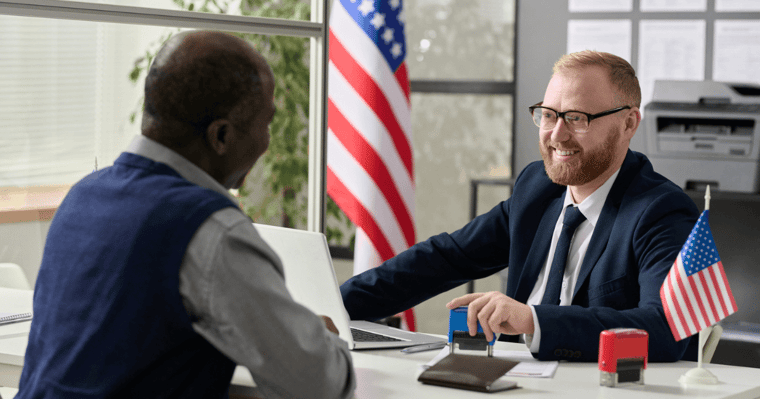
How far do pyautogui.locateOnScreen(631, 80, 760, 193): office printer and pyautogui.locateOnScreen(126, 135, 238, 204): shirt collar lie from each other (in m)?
2.82

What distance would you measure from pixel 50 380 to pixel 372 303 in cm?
108

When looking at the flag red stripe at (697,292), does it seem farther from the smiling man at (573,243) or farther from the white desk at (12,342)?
the white desk at (12,342)

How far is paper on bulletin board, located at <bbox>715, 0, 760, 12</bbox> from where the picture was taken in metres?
4.04

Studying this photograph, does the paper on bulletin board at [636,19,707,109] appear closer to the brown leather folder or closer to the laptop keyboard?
the laptop keyboard

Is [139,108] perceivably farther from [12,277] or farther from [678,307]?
[678,307]

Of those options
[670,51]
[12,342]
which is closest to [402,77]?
[670,51]

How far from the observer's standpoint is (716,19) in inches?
163

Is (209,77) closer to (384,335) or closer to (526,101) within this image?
(384,335)

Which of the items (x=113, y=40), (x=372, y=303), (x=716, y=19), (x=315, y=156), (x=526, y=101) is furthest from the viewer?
(x=526, y=101)

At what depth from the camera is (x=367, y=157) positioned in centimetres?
350

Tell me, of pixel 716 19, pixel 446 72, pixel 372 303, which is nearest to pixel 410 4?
pixel 446 72

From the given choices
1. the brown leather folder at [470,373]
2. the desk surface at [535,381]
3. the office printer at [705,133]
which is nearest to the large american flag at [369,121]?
the office printer at [705,133]

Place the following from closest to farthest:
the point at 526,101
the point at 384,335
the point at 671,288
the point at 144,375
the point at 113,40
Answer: the point at 144,375, the point at 671,288, the point at 384,335, the point at 113,40, the point at 526,101

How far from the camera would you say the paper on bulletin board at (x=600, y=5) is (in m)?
4.34
